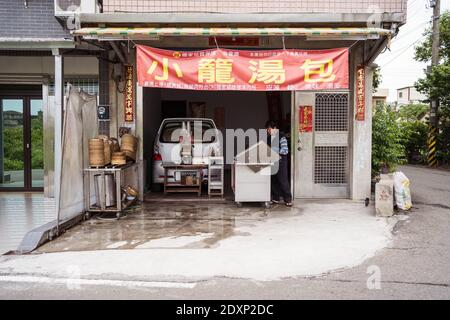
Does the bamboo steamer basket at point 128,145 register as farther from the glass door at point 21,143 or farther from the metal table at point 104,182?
the glass door at point 21,143

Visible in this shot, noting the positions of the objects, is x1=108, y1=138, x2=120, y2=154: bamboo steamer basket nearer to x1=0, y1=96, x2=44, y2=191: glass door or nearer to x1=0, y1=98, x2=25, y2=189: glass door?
x1=0, y1=96, x2=44, y2=191: glass door

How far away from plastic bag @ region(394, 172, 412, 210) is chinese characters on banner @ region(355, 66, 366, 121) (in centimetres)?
181

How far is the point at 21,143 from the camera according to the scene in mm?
12078

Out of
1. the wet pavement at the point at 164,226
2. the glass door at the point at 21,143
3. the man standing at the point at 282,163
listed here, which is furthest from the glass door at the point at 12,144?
the man standing at the point at 282,163

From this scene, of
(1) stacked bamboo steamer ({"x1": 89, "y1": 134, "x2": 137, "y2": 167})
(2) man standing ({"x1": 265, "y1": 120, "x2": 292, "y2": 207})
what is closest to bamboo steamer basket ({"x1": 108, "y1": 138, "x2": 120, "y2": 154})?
(1) stacked bamboo steamer ({"x1": 89, "y1": 134, "x2": 137, "y2": 167})

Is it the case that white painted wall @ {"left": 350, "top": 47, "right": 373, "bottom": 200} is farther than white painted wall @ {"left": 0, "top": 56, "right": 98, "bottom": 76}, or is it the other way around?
white painted wall @ {"left": 0, "top": 56, "right": 98, "bottom": 76}

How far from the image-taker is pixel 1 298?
15.7 feet

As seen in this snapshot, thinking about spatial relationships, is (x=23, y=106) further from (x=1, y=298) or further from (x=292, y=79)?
(x=1, y=298)

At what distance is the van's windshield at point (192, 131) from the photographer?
11664 mm

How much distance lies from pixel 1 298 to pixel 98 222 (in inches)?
152

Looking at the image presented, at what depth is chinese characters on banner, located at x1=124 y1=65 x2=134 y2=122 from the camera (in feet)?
34.4

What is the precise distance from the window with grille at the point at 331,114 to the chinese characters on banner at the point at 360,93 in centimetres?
39

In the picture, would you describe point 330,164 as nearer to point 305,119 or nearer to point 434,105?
point 305,119
